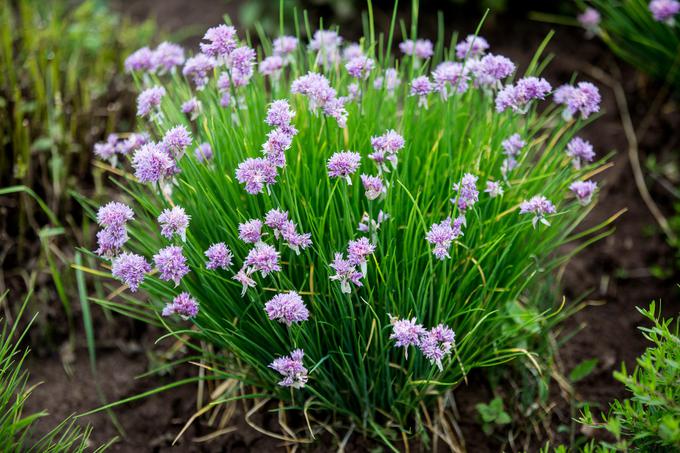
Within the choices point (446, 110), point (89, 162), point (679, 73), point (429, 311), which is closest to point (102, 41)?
point (89, 162)

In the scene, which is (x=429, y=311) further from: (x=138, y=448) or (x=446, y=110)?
(x=138, y=448)

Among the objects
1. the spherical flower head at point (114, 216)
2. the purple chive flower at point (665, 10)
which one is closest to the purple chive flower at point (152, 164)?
the spherical flower head at point (114, 216)

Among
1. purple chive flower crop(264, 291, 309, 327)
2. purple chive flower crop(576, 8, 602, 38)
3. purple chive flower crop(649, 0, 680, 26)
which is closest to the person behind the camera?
purple chive flower crop(264, 291, 309, 327)

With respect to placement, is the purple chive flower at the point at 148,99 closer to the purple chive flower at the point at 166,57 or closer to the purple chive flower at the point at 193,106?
the purple chive flower at the point at 193,106

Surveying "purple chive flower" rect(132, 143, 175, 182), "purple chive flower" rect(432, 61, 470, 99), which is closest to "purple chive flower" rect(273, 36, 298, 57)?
"purple chive flower" rect(432, 61, 470, 99)

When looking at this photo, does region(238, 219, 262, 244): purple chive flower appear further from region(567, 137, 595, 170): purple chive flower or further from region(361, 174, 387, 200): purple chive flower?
region(567, 137, 595, 170): purple chive flower

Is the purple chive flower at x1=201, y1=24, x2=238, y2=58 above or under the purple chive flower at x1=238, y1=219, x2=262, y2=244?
above
